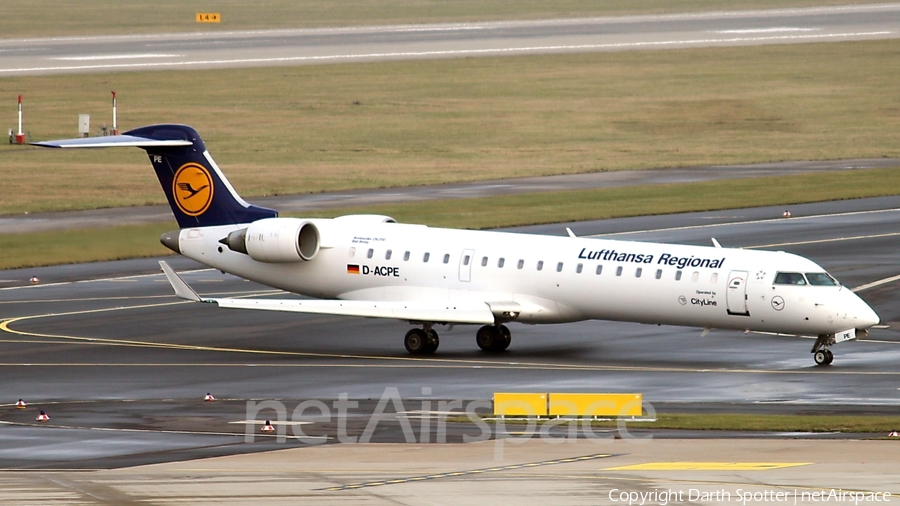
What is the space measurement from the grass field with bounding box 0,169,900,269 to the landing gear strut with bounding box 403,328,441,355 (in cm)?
2063

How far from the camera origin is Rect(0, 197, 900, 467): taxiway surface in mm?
30094

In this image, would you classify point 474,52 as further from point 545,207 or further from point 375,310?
point 375,310

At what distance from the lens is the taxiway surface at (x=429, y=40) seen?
117812 millimetres

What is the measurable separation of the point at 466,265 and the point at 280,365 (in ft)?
18.7

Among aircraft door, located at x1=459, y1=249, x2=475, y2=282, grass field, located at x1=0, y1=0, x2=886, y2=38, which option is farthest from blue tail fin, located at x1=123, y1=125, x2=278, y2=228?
grass field, located at x1=0, y1=0, x2=886, y2=38

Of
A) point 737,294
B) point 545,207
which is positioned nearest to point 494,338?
point 737,294

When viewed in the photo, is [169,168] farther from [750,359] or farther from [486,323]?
[750,359]

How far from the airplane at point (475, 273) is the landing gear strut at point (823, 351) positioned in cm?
4

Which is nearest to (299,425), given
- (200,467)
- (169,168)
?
(200,467)

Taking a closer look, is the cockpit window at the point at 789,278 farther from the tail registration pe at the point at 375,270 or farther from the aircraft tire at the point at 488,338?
the tail registration pe at the point at 375,270

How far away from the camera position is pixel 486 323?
40281 mm

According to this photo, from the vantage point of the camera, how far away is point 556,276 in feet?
132

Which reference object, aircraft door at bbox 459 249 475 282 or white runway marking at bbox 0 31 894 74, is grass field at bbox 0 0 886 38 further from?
aircraft door at bbox 459 249 475 282

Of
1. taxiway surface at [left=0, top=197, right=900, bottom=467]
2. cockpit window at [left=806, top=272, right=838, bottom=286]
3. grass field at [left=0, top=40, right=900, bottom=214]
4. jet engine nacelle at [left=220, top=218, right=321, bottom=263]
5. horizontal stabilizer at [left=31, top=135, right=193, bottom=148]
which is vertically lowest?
taxiway surface at [left=0, top=197, right=900, bottom=467]
